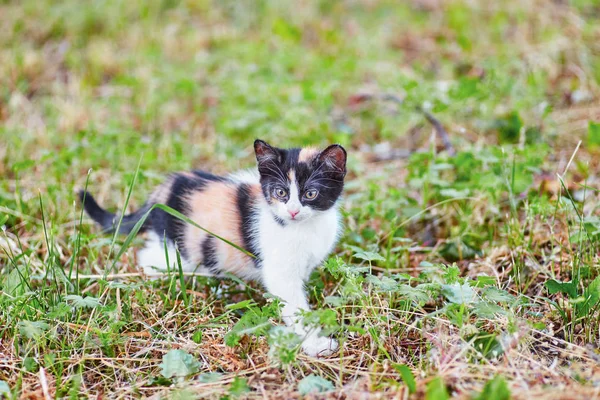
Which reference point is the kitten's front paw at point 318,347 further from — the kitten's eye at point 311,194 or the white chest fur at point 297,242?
the kitten's eye at point 311,194

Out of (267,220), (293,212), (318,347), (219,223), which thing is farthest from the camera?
(219,223)

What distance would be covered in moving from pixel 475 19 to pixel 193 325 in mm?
4954

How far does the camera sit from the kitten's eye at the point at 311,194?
9.03ft

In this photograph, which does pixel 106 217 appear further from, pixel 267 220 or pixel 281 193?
pixel 281 193

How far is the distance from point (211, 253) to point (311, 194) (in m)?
0.69

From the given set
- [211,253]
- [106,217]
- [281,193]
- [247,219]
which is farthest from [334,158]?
[106,217]

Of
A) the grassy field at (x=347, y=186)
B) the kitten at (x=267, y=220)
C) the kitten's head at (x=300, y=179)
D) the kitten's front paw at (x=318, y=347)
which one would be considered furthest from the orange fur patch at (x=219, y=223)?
the kitten's front paw at (x=318, y=347)

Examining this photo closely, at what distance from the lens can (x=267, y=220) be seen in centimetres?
292

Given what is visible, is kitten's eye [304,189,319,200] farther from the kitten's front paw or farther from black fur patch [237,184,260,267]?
the kitten's front paw

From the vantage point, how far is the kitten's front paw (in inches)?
99.8

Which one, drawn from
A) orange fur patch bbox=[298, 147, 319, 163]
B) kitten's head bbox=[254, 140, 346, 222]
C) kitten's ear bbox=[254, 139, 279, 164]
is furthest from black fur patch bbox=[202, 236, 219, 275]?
orange fur patch bbox=[298, 147, 319, 163]

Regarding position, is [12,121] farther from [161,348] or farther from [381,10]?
[381,10]

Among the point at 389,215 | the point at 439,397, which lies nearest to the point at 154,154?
the point at 389,215

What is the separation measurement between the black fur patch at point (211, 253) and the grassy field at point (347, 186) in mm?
71
